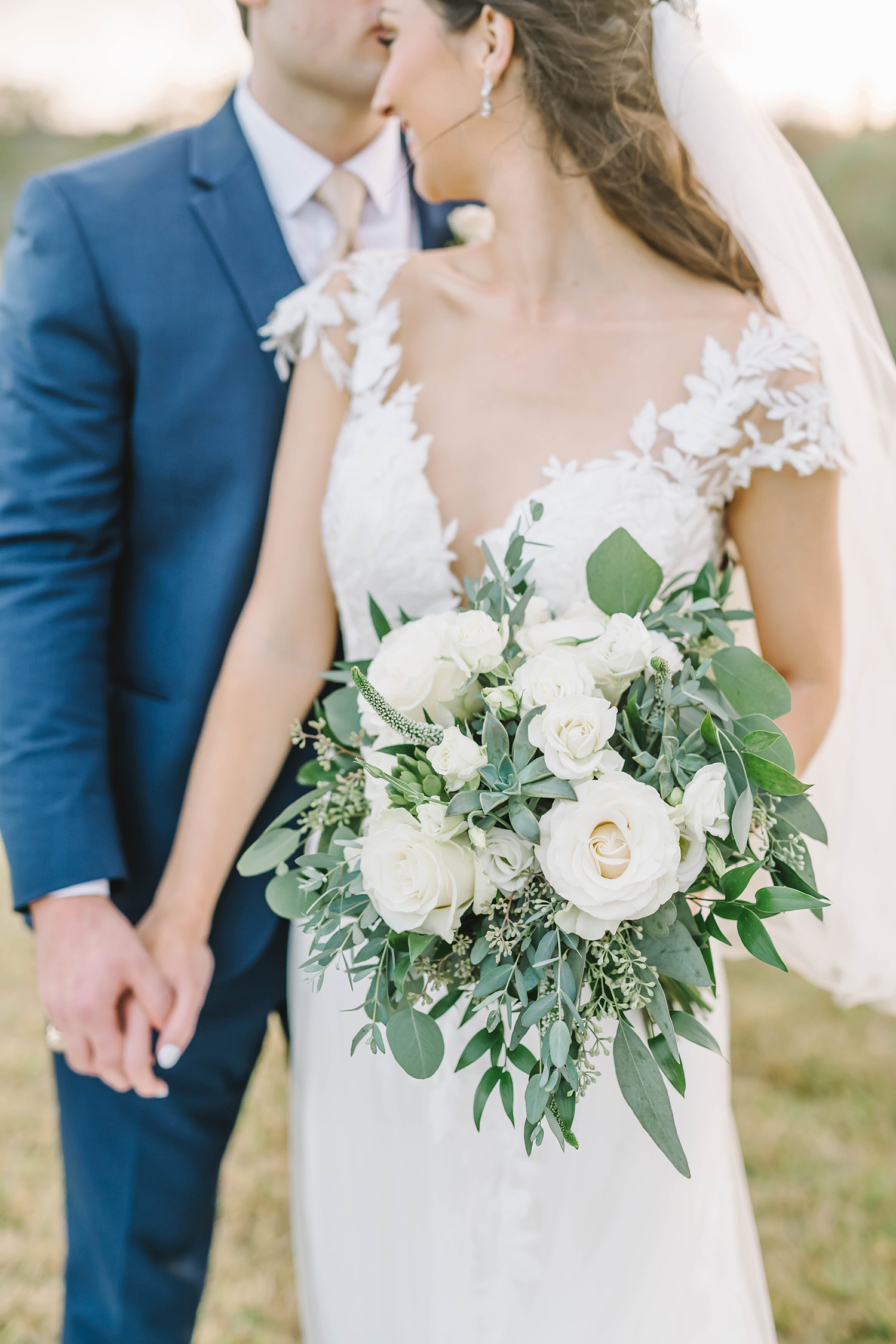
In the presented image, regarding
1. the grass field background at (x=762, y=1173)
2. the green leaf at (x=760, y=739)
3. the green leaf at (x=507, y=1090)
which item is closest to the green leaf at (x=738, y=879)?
the green leaf at (x=760, y=739)

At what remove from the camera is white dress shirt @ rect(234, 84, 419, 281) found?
196cm

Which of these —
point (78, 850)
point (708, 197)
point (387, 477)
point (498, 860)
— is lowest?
point (78, 850)

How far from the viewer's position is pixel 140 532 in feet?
6.26

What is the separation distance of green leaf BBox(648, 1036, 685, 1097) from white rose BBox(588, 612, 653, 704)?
0.40 meters

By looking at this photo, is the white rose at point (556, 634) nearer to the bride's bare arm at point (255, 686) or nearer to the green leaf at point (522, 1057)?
the green leaf at point (522, 1057)

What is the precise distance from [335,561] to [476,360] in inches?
16.1

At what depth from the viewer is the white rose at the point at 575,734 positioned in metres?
1.10

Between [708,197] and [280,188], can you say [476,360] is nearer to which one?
[708,197]

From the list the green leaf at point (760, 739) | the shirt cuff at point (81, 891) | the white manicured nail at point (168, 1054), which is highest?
the green leaf at point (760, 739)

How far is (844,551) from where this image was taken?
1.75 m

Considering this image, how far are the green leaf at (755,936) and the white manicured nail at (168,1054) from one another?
0.93 meters

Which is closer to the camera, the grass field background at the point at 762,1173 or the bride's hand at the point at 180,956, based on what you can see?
the bride's hand at the point at 180,956

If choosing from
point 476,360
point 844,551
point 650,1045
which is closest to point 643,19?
point 476,360

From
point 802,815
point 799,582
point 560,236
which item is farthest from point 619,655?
point 560,236
